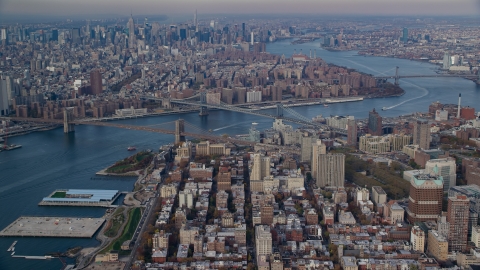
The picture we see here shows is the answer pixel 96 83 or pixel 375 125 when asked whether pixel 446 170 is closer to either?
pixel 375 125

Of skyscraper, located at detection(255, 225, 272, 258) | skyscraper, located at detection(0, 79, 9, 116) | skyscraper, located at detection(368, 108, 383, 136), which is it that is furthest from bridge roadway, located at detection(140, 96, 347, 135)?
skyscraper, located at detection(255, 225, 272, 258)

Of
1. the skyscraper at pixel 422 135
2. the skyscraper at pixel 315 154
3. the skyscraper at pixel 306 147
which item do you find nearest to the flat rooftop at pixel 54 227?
the skyscraper at pixel 315 154

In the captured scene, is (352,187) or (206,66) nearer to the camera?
(352,187)

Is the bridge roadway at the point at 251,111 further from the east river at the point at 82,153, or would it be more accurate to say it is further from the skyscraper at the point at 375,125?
the skyscraper at the point at 375,125

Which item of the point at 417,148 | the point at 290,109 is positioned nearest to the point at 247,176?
the point at 417,148

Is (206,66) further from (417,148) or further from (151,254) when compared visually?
(151,254)

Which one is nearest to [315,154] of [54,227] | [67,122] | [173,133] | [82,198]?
[82,198]
